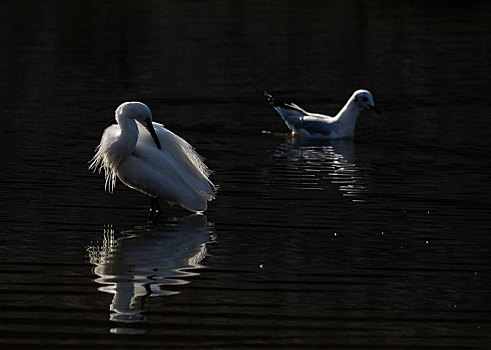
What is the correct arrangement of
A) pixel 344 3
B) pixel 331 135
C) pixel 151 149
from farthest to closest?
1. pixel 344 3
2. pixel 331 135
3. pixel 151 149

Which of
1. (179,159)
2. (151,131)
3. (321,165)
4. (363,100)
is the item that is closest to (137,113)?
(151,131)

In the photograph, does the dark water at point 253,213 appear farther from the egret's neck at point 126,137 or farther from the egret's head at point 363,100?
the egret's neck at point 126,137

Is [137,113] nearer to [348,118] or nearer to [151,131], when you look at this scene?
[151,131]

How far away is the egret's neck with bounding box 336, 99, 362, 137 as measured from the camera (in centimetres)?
1962

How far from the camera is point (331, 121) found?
64.6ft

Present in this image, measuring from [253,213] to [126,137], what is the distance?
162cm

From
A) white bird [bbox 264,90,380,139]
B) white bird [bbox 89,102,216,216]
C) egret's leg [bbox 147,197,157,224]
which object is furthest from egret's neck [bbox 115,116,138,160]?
white bird [bbox 264,90,380,139]

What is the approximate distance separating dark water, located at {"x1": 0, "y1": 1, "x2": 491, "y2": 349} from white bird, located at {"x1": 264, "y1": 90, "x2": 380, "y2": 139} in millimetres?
306

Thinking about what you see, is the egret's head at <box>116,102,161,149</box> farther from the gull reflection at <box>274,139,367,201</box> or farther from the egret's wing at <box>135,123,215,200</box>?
the gull reflection at <box>274,139,367,201</box>

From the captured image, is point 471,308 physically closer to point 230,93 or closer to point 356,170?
point 356,170

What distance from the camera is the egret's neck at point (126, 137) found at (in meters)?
12.8

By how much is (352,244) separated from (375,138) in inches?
333

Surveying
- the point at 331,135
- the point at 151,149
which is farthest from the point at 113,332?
the point at 331,135

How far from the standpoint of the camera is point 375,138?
19812 millimetres
